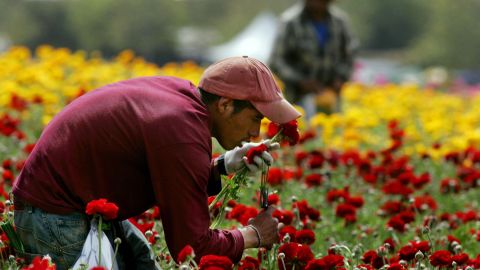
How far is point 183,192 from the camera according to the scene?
9.27 ft

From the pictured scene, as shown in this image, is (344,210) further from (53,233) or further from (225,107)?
(53,233)

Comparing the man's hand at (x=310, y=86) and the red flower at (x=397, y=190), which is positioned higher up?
the red flower at (x=397, y=190)

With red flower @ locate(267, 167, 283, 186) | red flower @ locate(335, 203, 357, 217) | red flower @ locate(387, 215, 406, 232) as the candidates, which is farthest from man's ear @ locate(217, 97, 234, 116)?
red flower @ locate(267, 167, 283, 186)

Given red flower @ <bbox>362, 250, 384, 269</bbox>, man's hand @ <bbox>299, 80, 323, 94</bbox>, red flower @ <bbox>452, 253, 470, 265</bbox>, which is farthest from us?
man's hand @ <bbox>299, 80, 323, 94</bbox>

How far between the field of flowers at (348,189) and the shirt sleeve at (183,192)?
117 millimetres

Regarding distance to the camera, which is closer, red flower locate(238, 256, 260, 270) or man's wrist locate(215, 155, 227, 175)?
red flower locate(238, 256, 260, 270)

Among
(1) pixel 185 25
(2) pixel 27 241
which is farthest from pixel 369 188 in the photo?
(1) pixel 185 25

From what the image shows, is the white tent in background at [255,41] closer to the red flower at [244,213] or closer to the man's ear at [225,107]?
the red flower at [244,213]

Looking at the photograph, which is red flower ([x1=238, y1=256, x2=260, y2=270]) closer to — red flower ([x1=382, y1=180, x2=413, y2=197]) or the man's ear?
the man's ear

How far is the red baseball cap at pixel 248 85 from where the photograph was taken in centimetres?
305

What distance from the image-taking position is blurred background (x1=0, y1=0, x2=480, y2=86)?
3984cm

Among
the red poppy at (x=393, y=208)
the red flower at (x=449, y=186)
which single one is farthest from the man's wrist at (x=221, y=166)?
the red flower at (x=449, y=186)

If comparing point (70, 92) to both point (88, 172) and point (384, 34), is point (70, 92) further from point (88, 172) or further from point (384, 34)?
point (384, 34)

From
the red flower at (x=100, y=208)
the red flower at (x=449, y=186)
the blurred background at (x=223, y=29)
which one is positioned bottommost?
the blurred background at (x=223, y=29)
